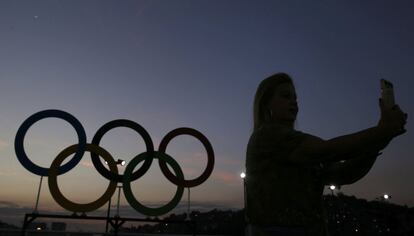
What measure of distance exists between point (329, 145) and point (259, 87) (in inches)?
32.4

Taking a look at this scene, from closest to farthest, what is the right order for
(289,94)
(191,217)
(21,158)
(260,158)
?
(260,158) < (289,94) < (21,158) < (191,217)

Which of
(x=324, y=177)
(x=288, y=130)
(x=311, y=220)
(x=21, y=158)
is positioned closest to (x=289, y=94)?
(x=288, y=130)

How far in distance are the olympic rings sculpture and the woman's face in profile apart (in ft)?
33.8

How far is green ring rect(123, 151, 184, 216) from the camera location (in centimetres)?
1173

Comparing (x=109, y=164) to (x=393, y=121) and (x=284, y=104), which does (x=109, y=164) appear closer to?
(x=284, y=104)

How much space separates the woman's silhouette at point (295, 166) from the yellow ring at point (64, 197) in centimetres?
1063

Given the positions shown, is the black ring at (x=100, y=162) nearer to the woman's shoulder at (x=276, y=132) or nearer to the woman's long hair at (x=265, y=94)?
the woman's long hair at (x=265, y=94)

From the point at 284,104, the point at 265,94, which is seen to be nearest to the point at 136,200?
the point at 265,94

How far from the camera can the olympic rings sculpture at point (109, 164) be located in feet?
37.2

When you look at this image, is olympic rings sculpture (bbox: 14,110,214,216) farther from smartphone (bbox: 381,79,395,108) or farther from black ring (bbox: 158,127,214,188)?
smartphone (bbox: 381,79,395,108)

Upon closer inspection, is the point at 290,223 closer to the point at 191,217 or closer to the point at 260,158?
the point at 260,158

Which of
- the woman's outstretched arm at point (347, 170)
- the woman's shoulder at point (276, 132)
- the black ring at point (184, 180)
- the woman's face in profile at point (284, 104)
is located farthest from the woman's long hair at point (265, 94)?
the black ring at point (184, 180)

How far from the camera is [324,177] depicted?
6.84ft

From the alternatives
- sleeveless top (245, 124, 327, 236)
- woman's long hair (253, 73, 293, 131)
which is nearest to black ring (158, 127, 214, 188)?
woman's long hair (253, 73, 293, 131)
